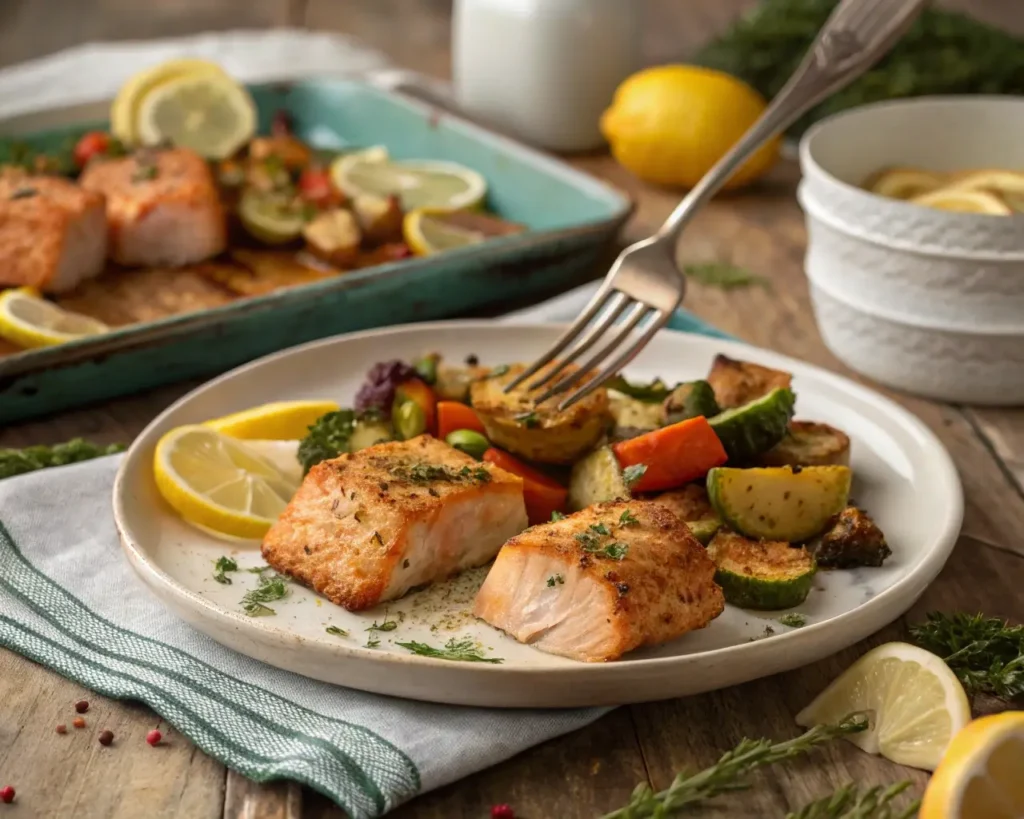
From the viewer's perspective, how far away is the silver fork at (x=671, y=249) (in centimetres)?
A: 265

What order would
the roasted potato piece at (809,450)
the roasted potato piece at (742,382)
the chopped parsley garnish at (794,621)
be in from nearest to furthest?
the chopped parsley garnish at (794,621), the roasted potato piece at (809,450), the roasted potato piece at (742,382)

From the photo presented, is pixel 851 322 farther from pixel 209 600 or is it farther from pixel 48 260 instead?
pixel 48 260

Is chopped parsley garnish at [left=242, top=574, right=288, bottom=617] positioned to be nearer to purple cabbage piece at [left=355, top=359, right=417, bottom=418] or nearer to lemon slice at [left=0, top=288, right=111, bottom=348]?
purple cabbage piece at [left=355, top=359, right=417, bottom=418]

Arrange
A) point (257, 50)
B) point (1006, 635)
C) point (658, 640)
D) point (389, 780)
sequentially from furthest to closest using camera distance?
A: point (257, 50)
point (1006, 635)
point (658, 640)
point (389, 780)

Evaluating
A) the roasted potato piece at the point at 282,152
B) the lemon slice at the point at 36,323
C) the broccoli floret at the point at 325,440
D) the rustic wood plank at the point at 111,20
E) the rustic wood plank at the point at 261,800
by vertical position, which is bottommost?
the rustic wood plank at the point at 111,20

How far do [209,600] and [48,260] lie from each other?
1.81m

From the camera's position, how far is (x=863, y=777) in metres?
1.86

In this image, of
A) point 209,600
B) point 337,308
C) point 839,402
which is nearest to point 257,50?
point 337,308

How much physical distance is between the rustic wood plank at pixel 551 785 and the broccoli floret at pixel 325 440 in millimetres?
802

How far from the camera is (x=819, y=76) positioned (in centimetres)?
312

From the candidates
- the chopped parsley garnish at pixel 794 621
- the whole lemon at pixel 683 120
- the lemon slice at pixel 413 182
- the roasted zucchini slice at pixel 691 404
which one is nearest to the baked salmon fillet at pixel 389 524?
the roasted zucchini slice at pixel 691 404

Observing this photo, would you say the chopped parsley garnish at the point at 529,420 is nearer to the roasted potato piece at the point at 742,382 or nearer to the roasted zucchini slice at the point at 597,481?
the roasted zucchini slice at the point at 597,481

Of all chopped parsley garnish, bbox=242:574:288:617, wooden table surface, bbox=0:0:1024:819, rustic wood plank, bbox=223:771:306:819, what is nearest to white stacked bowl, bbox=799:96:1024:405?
wooden table surface, bbox=0:0:1024:819

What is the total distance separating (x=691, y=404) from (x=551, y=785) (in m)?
0.87
